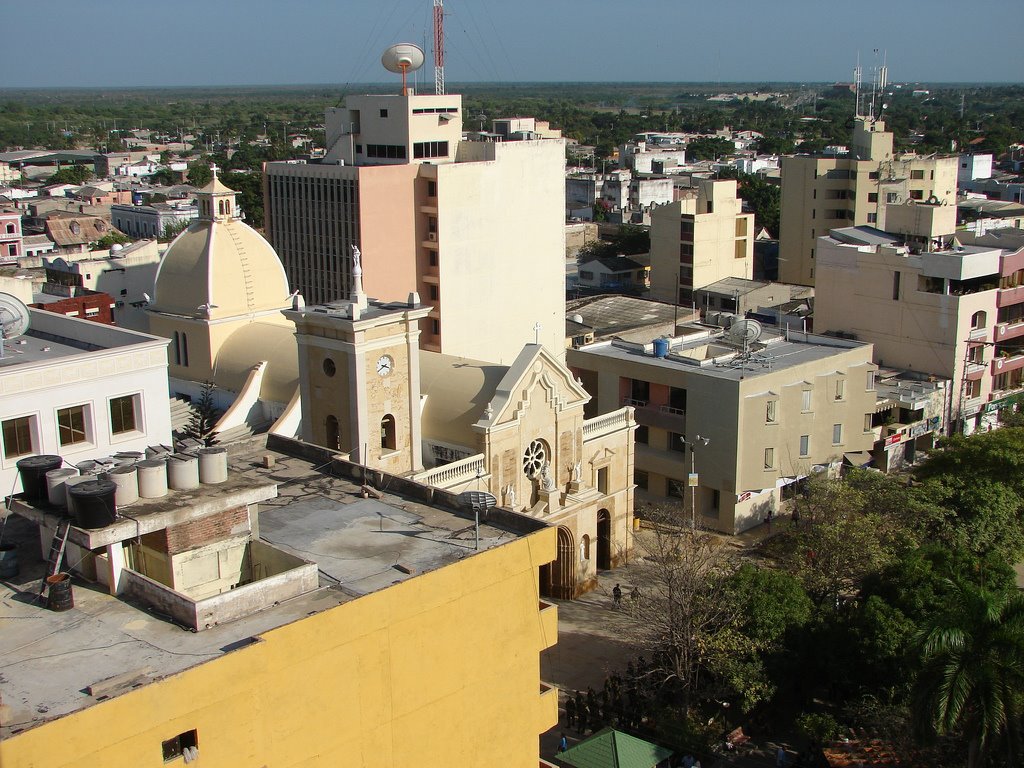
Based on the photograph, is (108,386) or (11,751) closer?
(11,751)

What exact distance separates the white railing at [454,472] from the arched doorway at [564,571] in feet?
16.6

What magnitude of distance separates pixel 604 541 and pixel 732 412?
7430 millimetres

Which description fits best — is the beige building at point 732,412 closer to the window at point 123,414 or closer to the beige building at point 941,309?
the beige building at point 941,309

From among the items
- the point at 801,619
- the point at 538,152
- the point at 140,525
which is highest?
the point at 538,152

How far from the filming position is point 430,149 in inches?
2184

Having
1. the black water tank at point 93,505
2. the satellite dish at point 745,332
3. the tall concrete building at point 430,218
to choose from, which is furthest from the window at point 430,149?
the black water tank at point 93,505

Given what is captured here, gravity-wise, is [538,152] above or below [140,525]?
above

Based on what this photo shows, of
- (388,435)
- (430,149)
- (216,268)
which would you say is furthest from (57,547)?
(430,149)

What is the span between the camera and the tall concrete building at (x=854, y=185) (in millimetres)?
89625

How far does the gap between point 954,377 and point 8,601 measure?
47970mm

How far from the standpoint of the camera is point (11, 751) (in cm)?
1360

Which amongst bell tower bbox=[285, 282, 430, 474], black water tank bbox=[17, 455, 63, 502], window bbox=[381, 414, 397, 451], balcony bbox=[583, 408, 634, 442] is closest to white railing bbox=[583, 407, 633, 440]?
balcony bbox=[583, 408, 634, 442]

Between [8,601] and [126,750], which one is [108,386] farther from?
[126,750]

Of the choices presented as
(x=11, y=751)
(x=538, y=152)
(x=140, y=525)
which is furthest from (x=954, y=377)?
(x=11, y=751)
